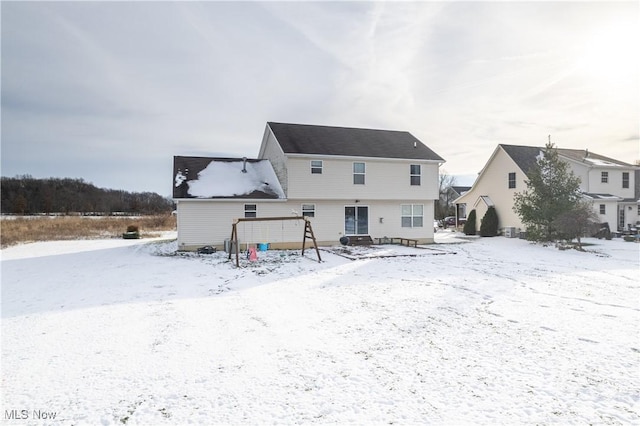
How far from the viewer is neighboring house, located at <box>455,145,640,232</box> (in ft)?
83.5

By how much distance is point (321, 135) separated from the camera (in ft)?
72.2

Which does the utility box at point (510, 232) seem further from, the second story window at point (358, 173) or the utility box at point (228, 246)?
the utility box at point (228, 246)

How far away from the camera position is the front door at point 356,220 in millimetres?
20666

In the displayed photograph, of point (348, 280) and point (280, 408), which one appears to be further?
point (348, 280)

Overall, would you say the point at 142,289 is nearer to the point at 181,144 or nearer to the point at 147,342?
the point at 147,342

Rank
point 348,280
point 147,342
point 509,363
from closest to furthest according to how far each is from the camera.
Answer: point 509,363, point 147,342, point 348,280

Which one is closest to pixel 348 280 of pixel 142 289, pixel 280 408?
pixel 142 289

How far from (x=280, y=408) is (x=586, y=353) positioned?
496cm

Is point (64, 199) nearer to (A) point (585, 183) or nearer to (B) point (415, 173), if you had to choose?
Answer: (B) point (415, 173)

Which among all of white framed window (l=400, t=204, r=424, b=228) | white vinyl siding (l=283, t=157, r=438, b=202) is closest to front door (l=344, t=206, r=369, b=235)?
white vinyl siding (l=283, t=157, r=438, b=202)

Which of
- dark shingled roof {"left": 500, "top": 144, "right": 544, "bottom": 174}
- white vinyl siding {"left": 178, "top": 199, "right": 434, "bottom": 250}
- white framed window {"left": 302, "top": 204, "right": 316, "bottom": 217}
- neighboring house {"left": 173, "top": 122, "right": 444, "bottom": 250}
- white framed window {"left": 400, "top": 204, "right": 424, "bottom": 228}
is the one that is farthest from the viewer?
dark shingled roof {"left": 500, "top": 144, "right": 544, "bottom": 174}

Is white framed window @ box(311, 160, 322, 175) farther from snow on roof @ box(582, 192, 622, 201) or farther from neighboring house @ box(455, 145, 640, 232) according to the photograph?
snow on roof @ box(582, 192, 622, 201)

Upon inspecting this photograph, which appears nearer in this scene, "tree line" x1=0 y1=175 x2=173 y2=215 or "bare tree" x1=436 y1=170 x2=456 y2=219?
"bare tree" x1=436 y1=170 x2=456 y2=219

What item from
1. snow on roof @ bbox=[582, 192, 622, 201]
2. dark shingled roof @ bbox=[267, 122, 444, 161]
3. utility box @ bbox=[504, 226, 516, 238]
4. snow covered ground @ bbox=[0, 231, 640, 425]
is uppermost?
dark shingled roof @ bbox=[267, 122, 444, 161]
